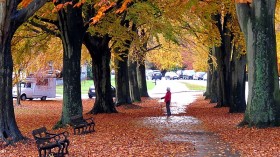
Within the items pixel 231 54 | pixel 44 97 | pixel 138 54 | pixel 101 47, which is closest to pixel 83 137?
pixel 101 47

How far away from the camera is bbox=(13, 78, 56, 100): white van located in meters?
→ 45.1

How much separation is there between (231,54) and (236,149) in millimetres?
13880

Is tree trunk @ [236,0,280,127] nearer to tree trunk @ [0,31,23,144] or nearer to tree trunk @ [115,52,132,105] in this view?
tree trunk @ [0,31,23,144]

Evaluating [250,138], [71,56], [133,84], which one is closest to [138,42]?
[71,56]

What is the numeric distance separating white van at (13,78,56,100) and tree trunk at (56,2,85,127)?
87.7 ft

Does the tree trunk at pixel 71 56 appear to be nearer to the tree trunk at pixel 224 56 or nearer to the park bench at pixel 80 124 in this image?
the park bench at pixel 80 124

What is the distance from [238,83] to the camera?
2327 cm

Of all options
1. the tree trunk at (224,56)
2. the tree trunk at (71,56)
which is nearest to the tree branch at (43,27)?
the tree trunk at (71,56)

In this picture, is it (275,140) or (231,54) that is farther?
(231,54)

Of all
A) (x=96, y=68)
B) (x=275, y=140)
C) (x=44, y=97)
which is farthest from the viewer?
(x=44, y=97)

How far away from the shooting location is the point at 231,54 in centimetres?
2533

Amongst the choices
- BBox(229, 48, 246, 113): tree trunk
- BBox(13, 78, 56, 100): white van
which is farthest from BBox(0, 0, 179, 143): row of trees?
BBox(13, 78, 56, 100): white van

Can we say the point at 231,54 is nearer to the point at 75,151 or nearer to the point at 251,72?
the point at 251,72

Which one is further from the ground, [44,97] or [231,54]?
[231,54]
